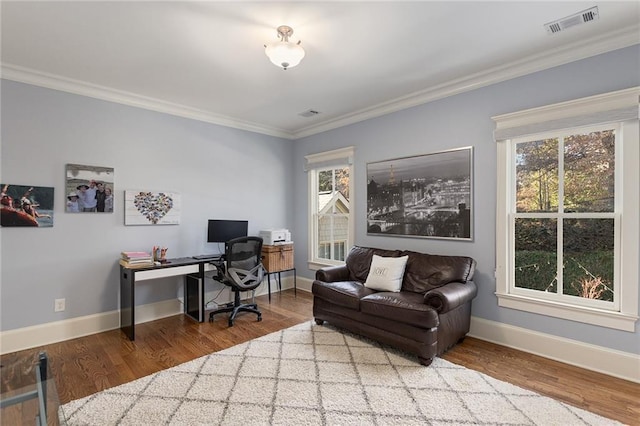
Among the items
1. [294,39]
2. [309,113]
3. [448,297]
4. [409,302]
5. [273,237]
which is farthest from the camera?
[273,237]

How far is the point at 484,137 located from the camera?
330 centimetres

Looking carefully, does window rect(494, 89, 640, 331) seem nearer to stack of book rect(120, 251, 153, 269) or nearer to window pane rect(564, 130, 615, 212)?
window pane rect(564, 130, 615, 212)

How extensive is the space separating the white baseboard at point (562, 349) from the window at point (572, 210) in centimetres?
22

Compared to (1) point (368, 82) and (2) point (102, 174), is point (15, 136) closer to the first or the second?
(2) point (102, 174)

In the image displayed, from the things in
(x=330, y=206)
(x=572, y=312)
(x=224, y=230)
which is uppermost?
(x=330, y=206)

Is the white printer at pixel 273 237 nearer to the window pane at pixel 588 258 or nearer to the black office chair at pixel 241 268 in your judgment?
the black office chair at pixel 241 268

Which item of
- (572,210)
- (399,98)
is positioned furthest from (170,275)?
(572,210)

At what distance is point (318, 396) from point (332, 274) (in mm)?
1672

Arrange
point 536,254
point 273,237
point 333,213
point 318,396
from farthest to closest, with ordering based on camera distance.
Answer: point 333,213, point 273,237, point 536,254, point 318,396

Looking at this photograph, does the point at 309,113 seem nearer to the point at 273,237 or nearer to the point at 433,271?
the point at 273,237

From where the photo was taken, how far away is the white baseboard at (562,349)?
8.22ft

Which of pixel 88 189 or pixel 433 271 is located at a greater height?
pixel 88 189

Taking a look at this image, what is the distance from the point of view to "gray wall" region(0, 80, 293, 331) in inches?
122

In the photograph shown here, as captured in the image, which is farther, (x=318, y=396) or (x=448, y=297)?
(x=448, y=297)
